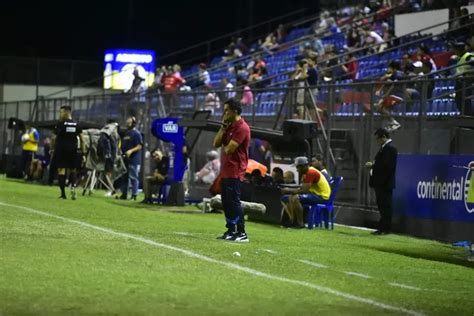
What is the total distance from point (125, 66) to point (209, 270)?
34.0m

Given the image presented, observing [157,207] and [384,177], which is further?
[157,207]

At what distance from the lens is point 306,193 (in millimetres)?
19766

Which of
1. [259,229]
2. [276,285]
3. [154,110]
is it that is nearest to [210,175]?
[154,110]

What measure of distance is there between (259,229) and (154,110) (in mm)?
12537

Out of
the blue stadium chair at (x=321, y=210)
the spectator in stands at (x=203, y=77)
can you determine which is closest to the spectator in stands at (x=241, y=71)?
the spectator in stands at (x=203, y=77)

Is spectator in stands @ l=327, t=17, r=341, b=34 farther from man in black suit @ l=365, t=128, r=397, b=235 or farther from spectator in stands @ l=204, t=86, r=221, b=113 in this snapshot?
man in black suit @ l=365, t=128, r=397, b=235

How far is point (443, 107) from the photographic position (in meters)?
19.6

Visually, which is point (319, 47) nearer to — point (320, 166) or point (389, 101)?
point (389, 101)

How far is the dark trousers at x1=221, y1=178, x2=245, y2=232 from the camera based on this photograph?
1552cm

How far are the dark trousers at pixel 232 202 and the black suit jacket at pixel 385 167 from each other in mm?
4742

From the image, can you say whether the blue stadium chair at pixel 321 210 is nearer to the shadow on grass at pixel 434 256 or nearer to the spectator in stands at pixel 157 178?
the shadow on grass at pixel 434 256

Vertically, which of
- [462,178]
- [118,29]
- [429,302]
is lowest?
[429,302]

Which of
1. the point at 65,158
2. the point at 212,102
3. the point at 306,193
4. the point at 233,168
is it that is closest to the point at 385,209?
the point at 306,193

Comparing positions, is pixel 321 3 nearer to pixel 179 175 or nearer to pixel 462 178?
pixel 179 175
